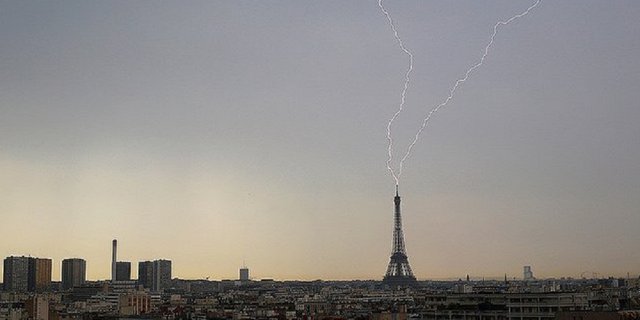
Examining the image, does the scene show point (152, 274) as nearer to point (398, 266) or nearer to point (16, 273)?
point (16, 273)

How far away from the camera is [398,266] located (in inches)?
5118

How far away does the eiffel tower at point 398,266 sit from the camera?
124m

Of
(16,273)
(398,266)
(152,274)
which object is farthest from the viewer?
(152,274)

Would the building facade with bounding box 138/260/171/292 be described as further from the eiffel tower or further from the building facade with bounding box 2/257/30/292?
the eiffel tower

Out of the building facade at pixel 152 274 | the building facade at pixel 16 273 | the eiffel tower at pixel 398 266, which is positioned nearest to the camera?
the eiffel tower at pixel 398 266

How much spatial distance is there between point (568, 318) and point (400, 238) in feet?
275

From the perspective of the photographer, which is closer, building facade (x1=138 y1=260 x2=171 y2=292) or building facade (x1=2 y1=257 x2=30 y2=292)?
building facade (x1=2 y1=257 x2=30 y2=292)

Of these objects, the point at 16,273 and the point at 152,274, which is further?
the point at 152,274

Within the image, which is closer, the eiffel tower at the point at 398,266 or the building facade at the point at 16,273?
the eiffel tower at the point at 398,266

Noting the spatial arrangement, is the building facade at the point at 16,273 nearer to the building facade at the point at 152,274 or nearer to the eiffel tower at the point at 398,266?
the building facade at the point at 152,274

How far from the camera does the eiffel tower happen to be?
123562 millimetres

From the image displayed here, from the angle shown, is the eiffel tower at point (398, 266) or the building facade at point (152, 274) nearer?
the eiffel tower at point (398, 266)

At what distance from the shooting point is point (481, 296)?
161 feet

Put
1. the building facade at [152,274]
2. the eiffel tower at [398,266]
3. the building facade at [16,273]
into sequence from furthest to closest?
the building facade at [152,274] → the building facade at [16,273] → the eiffel tower at [398,266]
